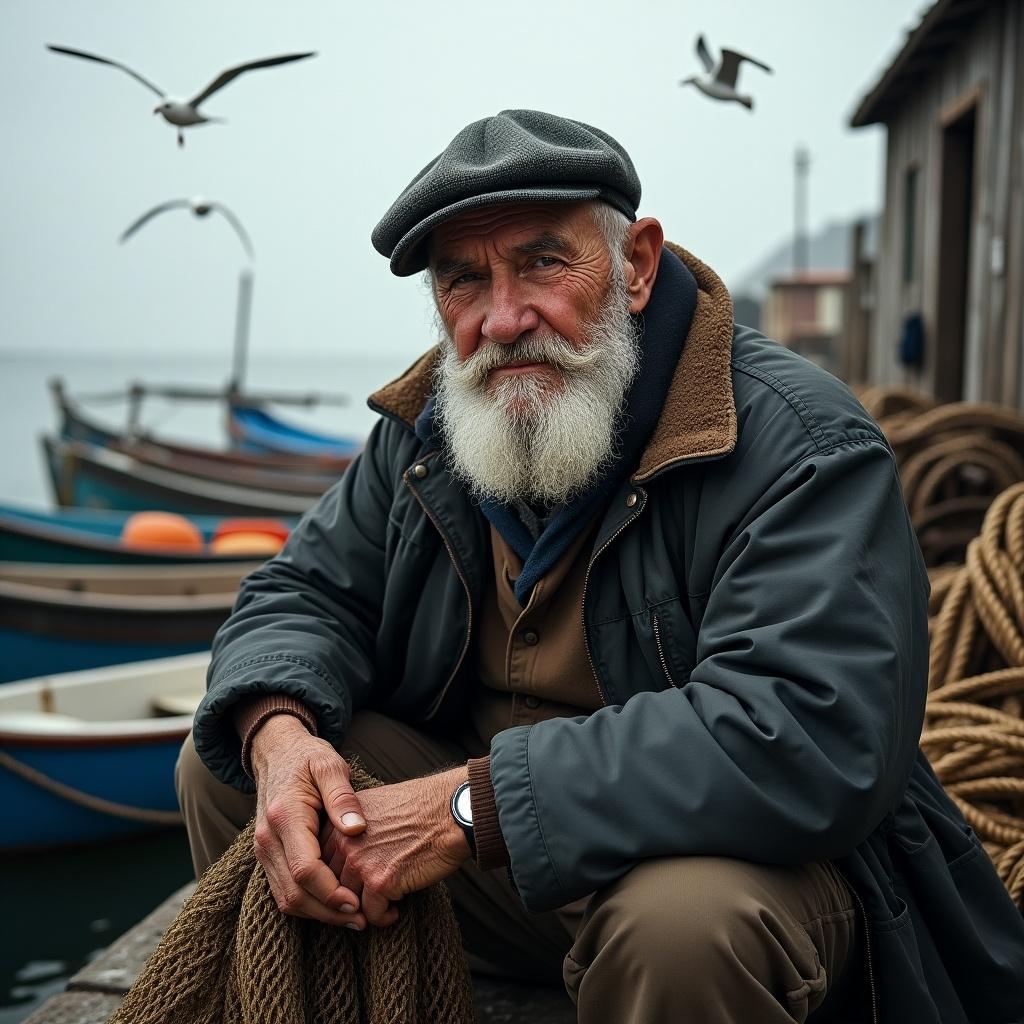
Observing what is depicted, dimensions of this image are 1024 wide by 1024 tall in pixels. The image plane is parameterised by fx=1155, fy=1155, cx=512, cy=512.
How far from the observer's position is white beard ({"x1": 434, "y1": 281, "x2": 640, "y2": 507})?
1930mm

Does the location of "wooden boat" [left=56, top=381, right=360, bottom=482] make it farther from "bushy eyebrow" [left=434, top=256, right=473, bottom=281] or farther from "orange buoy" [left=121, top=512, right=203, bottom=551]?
"bushy eyebrow" [left=434, top=256, right=473, bottom=281]

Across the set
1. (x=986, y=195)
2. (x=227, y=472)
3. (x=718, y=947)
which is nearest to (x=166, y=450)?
(x=227, y=472)

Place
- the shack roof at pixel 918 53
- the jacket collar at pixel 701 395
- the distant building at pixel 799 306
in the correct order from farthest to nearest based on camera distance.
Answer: the distant building at pixel 799 306, the shack roof at pixel 918 53, the jacket collar at pixel 701 395

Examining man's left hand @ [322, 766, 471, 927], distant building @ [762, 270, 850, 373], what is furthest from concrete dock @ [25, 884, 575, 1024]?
distant building @ [762, 270, 850, 373]

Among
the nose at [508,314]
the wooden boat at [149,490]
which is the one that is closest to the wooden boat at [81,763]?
the nose at [508,314]

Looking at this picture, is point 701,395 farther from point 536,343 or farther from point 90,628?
point 90,628

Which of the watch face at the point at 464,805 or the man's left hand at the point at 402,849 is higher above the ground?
the watch face at the point at 464,805

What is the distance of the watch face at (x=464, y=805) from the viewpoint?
160 cm

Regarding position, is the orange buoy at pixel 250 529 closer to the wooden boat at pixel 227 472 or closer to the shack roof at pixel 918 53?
the wooden boat at pixel 227 472

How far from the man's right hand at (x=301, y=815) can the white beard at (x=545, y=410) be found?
0.53m

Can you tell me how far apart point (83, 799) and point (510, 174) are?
138 inches

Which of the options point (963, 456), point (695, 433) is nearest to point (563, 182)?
point (695, 433)

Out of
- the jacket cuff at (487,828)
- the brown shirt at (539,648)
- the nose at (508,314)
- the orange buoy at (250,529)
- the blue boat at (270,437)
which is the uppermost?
the nose at (508,314)

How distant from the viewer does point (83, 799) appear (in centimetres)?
446
